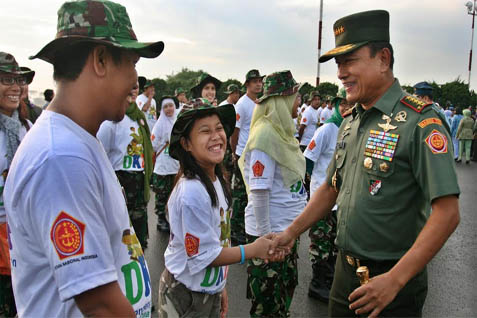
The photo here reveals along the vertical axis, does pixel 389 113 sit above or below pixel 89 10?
below

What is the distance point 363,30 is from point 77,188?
1.81 m

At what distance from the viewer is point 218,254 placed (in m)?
2.20

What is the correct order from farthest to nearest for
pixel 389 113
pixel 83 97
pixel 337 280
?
1. pixel 337 280
2. pixel 389 113
3. pixel 83 97

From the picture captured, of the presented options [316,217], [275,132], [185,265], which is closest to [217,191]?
[185,265]

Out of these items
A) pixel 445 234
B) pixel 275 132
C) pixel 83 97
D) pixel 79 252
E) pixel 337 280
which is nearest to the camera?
pixel 79 252

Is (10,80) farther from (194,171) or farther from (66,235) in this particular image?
(66,235)

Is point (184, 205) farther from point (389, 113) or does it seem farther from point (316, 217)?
point (389, 113)

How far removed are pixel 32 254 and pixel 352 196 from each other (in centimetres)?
164

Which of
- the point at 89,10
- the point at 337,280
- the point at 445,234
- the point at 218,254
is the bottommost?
the point at 337,280

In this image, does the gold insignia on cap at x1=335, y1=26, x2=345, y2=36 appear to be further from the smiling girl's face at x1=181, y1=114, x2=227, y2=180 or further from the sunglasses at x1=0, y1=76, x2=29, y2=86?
the sunglasses at x1=0, y1=76, x2=29, y2=86

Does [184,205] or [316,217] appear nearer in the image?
[184,205]

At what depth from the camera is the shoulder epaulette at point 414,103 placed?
6.78ft

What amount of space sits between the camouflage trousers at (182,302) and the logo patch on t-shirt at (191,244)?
246 millimetres

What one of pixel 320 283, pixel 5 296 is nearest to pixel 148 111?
pixel 320 283
